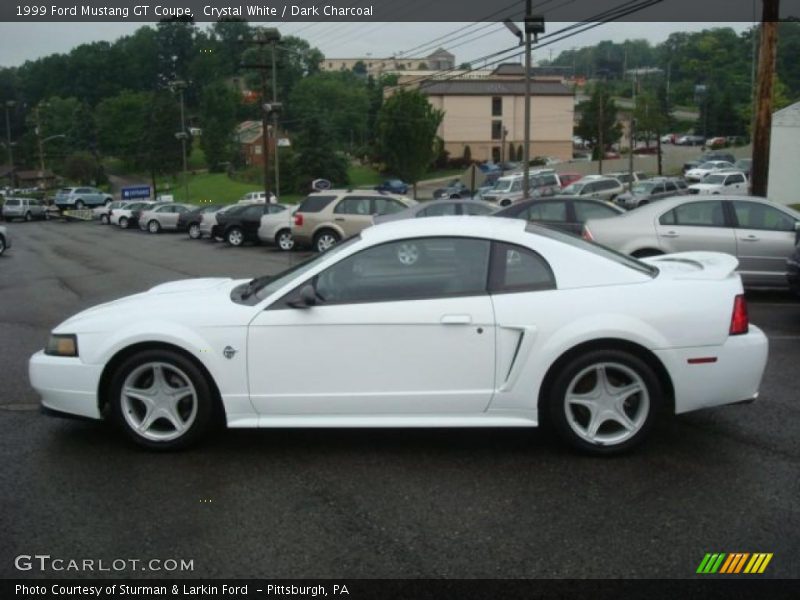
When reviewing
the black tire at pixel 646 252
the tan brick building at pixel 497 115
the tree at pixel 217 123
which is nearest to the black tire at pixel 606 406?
the black tire at pixel 646 252

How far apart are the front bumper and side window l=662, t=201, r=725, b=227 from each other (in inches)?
337

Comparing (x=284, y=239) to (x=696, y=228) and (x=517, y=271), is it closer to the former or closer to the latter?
(x=696, y=228)

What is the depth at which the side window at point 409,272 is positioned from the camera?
16.7 ft

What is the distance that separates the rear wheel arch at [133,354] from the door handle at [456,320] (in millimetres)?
1466

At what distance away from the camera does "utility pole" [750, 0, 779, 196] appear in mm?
14219

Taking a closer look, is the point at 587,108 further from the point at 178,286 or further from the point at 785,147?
the point at 178,286

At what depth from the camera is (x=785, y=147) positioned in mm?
36750

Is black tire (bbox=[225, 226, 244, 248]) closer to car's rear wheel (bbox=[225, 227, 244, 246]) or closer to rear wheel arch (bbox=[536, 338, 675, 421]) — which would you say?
car's rear wheel (bbox=[225, 227, 244, 246])

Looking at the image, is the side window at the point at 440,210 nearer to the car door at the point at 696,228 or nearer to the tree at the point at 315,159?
the car door at the point at 696,228

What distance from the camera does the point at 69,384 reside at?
519 centimetres

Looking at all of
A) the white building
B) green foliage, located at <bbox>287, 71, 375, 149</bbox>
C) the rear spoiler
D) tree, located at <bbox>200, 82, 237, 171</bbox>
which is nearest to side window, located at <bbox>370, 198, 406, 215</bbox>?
the rear spoiler

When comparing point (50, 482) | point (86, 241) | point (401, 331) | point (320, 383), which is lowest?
point (86, 241)

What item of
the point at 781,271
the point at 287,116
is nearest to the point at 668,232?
the point at 781,271
